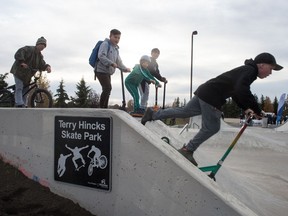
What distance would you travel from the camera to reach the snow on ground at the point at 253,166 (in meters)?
5.01

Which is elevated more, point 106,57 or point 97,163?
point 106,57

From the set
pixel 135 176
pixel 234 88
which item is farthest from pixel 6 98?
pixel 234 88

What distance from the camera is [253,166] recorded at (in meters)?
8.14

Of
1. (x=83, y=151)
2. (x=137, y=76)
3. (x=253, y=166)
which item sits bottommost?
(x=253, y=166)

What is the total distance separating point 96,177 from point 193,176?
3.77 feet

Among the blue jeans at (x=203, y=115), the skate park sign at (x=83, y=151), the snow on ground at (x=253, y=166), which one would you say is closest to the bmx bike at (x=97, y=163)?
the skate park sign at (x=83, y=151)

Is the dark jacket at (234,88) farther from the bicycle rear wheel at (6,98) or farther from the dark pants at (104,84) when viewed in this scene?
the bicycle rear wheel at (6,98)

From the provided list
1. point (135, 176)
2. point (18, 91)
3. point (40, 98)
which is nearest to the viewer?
point (135, 176)

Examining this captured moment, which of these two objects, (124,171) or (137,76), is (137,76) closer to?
(137,76)

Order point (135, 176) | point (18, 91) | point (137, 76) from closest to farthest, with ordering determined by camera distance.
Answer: point (135, 176), point (18, 91), point (137, 76)

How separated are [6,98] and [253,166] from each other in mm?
6121

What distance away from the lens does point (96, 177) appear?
388 cm

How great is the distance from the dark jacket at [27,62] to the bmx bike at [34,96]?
0.33 metres

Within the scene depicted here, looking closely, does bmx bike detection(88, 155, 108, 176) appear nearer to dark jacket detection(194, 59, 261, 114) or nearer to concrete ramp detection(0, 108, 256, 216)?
concrete ramp detection(0, 108, 256, 216)
